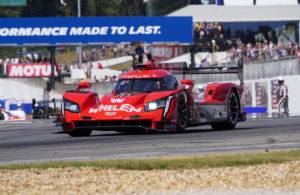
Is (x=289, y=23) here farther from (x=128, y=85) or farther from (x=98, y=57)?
(x=128, y=85)

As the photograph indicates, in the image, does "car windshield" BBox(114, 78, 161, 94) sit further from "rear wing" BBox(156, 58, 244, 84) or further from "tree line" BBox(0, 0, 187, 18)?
"tree line" BBox(0, 0, 187, 18)

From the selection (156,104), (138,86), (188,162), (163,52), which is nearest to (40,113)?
(163,52)

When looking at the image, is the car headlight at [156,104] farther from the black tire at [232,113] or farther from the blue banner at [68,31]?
the blue banner at [68,31]

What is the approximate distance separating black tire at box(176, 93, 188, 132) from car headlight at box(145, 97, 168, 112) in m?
0.53

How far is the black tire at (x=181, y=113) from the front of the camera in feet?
55.1

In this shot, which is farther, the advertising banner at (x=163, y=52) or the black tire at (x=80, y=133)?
the advertising banner at (x=163, y=52)

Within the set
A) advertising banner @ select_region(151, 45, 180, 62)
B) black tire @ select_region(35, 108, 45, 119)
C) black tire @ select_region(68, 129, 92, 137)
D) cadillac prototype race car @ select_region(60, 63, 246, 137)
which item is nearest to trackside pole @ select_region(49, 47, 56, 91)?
advertising banner @ select_region(151, 45, 180, 62)

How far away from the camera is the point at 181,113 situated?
1697cm

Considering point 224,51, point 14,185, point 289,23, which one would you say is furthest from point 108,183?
point 289,23

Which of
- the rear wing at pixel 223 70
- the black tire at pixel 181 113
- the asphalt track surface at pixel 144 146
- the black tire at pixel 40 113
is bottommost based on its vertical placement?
the black tire at pixel 40 113

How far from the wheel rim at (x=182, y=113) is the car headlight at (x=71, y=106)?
2084 millimetres

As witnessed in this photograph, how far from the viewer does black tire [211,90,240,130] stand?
60.8 ft

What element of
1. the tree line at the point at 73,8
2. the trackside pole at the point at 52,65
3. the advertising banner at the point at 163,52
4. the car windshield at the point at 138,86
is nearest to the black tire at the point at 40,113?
the trackside pole at the point at 52,65

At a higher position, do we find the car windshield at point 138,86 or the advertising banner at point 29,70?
the advertising banner at point 29,70
